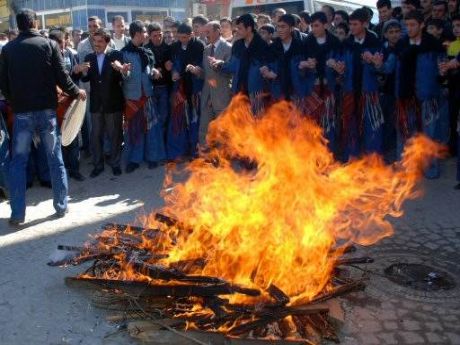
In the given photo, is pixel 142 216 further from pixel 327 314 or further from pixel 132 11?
pixel 132 11

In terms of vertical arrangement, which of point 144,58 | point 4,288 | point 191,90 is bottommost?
point 4,288

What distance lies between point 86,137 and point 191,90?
2.30 m

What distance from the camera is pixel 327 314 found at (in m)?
3.65

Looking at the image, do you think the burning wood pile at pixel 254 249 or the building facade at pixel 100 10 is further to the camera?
the building facade at pixel 100 10

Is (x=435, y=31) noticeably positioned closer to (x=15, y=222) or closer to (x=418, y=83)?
(x=418, y=83)

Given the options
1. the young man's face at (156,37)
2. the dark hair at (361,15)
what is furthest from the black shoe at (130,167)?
the dark hair at (361,15)

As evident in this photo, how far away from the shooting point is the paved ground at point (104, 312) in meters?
3.64

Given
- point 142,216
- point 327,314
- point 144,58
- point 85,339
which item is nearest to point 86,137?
point 144,58

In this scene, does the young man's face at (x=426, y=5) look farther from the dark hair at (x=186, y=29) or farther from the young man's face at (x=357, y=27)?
the dark hair at (x=186, y=29)

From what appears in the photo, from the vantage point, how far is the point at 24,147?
605 cm

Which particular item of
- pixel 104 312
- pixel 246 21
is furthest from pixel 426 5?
pixel 104 312

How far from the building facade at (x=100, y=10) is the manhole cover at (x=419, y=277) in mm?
35266

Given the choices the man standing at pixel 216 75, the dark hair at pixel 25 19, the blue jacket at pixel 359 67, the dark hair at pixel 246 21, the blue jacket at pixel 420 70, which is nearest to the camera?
the dark hair at pixel 25 19

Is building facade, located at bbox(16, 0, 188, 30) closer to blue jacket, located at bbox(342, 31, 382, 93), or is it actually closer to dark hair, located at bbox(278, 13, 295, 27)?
dark hair, located at bbox(278, 13, 295, 27)
